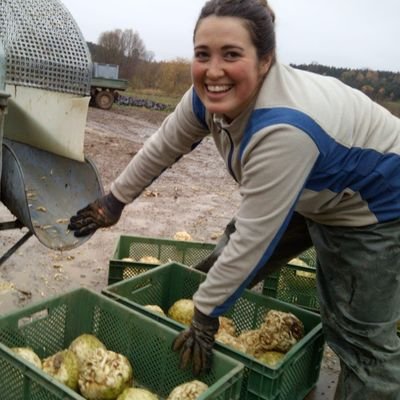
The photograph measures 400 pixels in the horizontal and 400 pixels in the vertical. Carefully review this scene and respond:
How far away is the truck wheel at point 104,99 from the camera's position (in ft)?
66.7

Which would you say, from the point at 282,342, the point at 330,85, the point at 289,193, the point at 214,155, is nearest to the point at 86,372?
the point at 282,342

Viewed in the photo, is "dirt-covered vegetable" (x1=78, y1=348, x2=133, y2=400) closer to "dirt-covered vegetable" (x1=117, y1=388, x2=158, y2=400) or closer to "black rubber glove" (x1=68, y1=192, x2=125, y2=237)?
"dirt-covered vegetable" (x1=117, y1=388, x2=158, y2=400)

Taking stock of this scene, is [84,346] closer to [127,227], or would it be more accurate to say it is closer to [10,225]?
[10,225]

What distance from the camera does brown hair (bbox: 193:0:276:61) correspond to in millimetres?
1867

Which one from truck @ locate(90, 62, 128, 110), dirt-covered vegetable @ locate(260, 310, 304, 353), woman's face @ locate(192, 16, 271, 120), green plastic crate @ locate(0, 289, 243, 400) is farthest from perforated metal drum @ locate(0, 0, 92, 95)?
truck @ locate(90, 62, 128, 110)

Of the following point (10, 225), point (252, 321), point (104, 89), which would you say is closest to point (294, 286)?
point (252, 321)

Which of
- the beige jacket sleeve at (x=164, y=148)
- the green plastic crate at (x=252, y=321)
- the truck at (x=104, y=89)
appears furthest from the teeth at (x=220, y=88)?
the truck at (x=104, y=89)

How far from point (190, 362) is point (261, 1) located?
5.06ft

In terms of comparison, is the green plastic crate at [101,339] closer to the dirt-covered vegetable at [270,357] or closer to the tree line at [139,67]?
the dirt-covered vegetable at [270,357]

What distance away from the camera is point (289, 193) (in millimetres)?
1907

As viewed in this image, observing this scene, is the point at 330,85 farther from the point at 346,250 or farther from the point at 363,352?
the point at 363,352

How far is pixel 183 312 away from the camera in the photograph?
9.78 ft

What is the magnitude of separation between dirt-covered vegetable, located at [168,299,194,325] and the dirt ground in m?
0.89

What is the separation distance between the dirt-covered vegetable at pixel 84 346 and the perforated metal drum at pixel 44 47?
1.20 m
